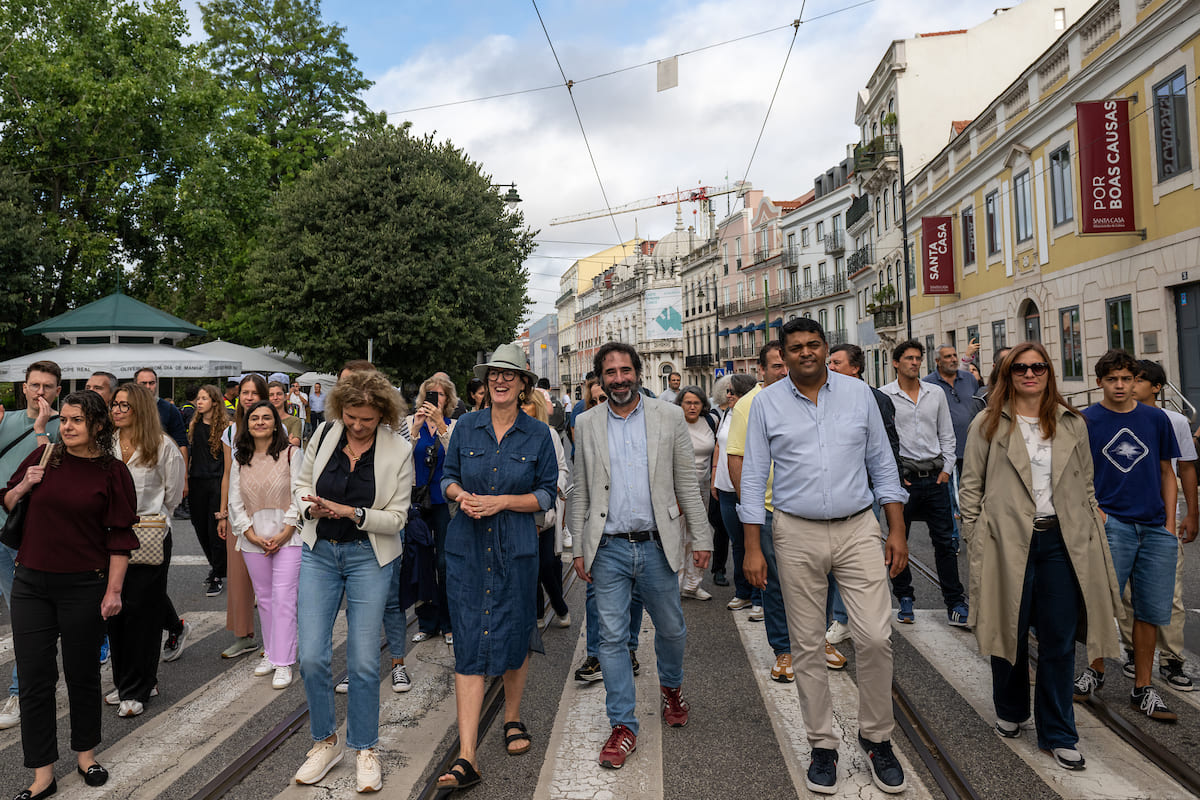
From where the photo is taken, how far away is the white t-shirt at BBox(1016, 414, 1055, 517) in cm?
390

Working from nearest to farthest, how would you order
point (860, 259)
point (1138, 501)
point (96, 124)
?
point (1138, 501) → point (96, 124) → point (860, 259)

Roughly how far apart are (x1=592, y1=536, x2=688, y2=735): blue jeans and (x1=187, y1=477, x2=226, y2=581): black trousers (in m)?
4.62

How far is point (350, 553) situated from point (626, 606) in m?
1.33

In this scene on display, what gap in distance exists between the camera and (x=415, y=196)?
2325cm

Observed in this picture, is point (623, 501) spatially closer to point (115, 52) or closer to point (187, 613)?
point (187, 613)

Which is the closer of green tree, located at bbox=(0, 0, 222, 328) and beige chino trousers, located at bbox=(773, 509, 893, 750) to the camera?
beige chino trousers, located at bbox=(773, 509, 893, 750)

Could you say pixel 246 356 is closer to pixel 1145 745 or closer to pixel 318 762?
pixel 318 762

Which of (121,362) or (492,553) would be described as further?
(121,362)

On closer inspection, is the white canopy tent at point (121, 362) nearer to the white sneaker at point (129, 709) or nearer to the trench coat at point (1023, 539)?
the white sneaker at point (129, 709)

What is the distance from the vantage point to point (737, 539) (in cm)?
680

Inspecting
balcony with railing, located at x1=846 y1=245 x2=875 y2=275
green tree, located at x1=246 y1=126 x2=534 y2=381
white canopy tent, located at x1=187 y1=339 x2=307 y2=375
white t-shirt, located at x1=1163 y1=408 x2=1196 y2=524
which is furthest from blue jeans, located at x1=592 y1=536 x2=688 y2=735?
balcony with railing, located at x1=846 y1=245 x2=875 y2=275

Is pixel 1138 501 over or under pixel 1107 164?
under

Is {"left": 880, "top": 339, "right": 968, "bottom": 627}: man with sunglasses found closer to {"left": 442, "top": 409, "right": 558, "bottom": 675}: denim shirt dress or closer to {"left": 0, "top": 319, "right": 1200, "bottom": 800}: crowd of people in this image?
{"left": 0, "top": 319, "right": 1200, "bottom": 800}: crowd of people

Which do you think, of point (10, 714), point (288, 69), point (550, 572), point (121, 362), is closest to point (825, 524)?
point (550, 572)
